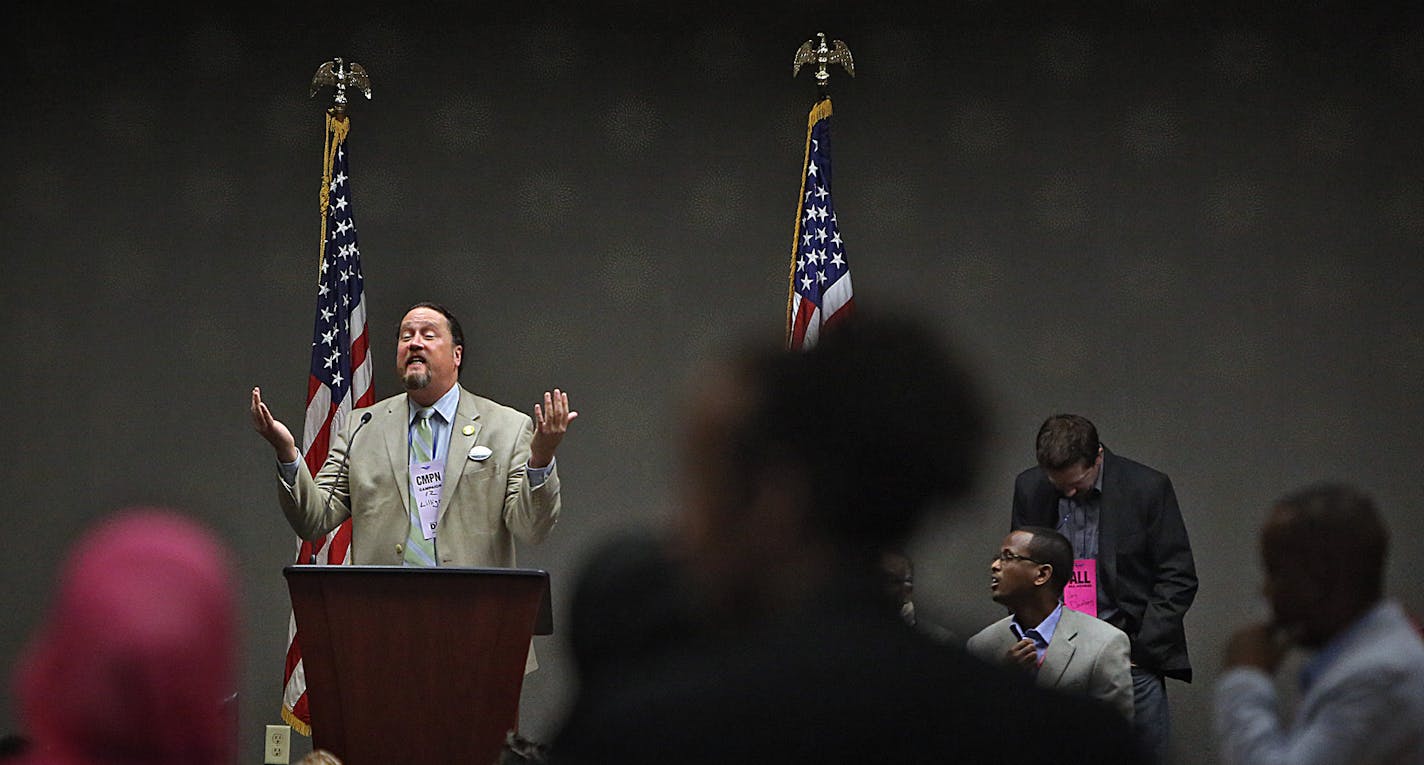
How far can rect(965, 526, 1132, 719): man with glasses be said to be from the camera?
397 cm

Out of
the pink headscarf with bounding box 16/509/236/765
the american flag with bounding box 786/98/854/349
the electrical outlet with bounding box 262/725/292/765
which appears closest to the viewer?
the pink headscarf with bounding box 16/509/236/765

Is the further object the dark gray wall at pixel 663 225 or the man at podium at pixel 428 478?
the dark gray wall at pixel 663 225

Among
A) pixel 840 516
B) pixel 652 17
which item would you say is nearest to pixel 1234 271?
pixel 652 17

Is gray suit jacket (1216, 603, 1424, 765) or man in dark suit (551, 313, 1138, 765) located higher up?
man in dark suit (551, 313, 1138, 765)

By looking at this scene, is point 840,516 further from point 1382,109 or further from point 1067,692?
point 1382,109

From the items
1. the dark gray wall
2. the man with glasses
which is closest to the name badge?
the dark gray wall

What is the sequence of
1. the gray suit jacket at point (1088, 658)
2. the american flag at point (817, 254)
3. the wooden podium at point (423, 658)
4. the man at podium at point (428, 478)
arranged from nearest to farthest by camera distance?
1. the wooden podium at point (423, 658)
2. the gray suit jacket at point (1088, 658)
3. the man at podium at point (428, 478)
4. the american flag at point (817, 254)

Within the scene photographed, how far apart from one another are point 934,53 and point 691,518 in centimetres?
534

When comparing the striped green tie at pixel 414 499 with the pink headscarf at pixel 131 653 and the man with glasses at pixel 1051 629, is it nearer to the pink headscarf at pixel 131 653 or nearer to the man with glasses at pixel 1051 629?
the man with glasses at pixel 1051 629

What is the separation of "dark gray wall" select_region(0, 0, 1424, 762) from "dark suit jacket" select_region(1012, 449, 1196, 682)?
1.26 m

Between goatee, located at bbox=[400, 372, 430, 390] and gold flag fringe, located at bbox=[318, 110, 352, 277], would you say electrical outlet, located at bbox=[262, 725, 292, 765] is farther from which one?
goatee, located at bbox=[400, 372, 430, 390]

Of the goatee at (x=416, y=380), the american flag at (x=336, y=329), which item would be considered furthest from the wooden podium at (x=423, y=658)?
the american flag at (x=336, y=329)

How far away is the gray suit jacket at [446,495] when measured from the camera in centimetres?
460

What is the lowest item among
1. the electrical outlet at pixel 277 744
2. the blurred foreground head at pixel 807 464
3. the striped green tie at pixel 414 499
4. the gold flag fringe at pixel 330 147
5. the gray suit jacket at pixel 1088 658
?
the electrical outlet at pixel 277 744
